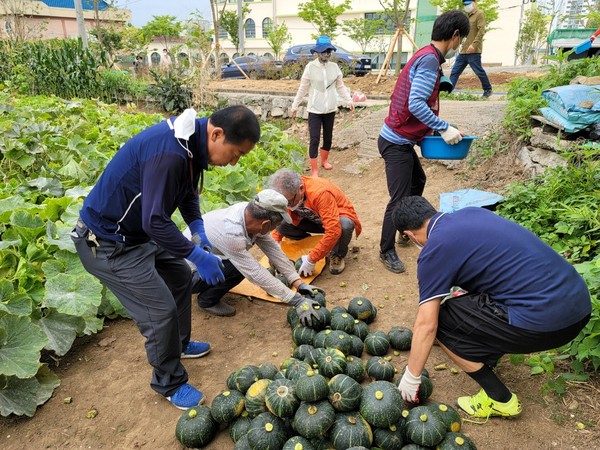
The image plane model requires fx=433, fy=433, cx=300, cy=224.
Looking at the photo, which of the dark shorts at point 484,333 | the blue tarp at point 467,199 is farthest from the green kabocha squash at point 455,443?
the blue tarp at point 467,199

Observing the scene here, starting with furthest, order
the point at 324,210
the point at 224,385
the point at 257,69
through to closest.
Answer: the point at 257,69
the point at 324,210
the point at 224,385

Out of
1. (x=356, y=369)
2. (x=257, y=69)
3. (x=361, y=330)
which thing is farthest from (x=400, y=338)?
(x=257, y=69)

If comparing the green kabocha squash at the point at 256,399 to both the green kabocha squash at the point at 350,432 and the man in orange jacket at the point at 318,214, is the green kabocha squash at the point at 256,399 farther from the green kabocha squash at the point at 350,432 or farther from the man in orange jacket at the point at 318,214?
the man in orange jacket at the point at 318,214

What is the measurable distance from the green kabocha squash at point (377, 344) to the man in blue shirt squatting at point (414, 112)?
4.64 feet

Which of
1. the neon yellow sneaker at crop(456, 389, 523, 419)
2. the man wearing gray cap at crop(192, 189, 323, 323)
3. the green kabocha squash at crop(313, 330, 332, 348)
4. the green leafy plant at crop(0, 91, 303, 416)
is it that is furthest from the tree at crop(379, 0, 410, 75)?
the neon yellow sneaker at crop(456, 389, 523, 419)

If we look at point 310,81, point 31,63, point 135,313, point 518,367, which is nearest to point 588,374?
point 518,367

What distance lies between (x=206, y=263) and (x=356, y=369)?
1.19 meters

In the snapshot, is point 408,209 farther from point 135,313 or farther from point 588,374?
point 135,313

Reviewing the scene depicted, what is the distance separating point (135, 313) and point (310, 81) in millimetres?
5302

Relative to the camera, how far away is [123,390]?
3.13 metres

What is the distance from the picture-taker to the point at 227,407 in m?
2.58

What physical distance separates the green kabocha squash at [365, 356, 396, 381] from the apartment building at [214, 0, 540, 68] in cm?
2160

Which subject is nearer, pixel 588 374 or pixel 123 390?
pixel 588 374

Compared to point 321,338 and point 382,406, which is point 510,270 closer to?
point 382,406
